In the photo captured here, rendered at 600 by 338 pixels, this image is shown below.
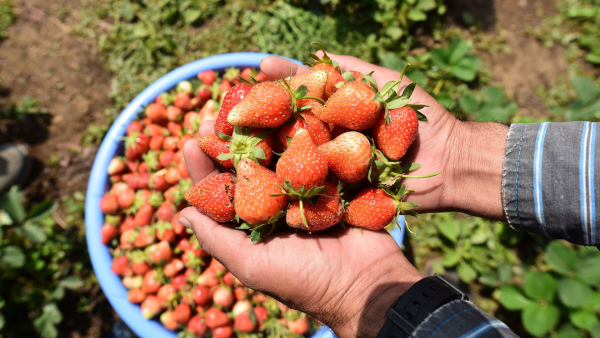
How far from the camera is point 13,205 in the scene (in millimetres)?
2301

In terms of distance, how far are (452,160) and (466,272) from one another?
132cm

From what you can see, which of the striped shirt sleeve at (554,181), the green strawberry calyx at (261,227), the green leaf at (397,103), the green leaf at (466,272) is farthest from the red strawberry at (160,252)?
the green leaf at (466,272)

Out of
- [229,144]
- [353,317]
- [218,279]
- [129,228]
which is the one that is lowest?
[218,279]

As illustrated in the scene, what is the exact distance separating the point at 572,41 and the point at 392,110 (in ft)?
9.70

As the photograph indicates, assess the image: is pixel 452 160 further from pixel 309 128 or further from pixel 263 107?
pixel 263 107

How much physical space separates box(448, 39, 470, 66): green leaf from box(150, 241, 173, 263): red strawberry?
258cm

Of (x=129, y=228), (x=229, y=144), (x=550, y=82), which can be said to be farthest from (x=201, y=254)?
(x=550, y=82)

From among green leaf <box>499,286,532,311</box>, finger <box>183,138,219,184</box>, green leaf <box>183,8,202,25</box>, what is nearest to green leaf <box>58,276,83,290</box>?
finger <box>183,138,219,184</box>

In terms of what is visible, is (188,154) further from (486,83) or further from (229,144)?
(486,83)

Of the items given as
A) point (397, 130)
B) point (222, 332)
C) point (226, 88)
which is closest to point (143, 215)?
point (222, 332)

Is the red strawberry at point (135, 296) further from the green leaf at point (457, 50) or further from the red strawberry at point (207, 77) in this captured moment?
the green leaf at point (457, 50)

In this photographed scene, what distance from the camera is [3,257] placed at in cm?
232

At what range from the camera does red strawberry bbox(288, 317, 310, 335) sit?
2156 mm

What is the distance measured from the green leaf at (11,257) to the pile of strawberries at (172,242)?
56cm
